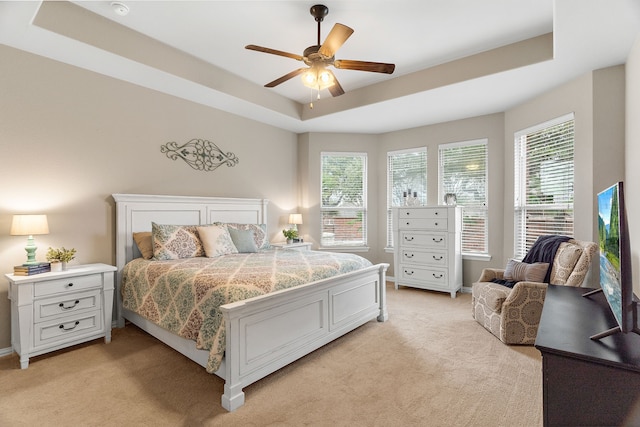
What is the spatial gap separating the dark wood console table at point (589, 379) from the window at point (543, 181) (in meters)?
2.93

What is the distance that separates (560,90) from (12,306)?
576 centimetres

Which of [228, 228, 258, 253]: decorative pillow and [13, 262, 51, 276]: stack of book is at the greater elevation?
[228, 228, 258, 253]: decorative pillow

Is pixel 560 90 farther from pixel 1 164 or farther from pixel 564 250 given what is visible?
pixel 1 164

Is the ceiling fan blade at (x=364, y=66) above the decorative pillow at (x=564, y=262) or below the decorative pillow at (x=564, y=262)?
above

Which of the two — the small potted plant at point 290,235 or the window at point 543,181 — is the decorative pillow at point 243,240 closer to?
the small potted plant at point 290,235

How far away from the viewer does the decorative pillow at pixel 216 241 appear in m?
3.52

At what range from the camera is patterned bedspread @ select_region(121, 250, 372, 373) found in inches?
86.6

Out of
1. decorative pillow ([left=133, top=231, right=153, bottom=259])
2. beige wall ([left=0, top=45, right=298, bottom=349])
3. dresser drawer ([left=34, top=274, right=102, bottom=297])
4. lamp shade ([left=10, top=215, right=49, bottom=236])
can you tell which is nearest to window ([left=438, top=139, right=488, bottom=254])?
beige wall ([left=0, top=45, right=298, bottom=349])

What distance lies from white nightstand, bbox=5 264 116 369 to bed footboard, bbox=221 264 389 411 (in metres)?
1.63

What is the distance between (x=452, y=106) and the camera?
4289 mm

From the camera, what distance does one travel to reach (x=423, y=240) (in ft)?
15.8

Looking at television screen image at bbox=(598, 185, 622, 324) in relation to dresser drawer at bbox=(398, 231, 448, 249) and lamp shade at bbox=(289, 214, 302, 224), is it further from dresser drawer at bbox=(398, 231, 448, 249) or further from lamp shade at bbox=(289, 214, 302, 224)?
lamp shade at bbox=(289, 214, 302, 224)

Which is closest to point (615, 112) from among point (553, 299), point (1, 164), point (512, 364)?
point (553, 299)

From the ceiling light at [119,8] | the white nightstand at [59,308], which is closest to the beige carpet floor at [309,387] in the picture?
the white nightstand at [59,308]
